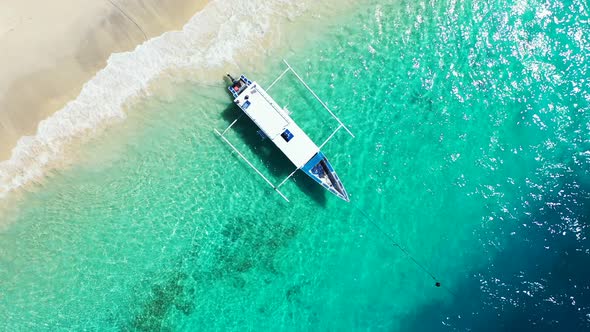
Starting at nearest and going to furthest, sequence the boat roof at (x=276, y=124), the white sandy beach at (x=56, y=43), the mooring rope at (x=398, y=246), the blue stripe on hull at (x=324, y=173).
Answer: the white sandy beach at (x=56, y=43), the boat roof at (x=276, y=124), the blue stripe on hull at (x=324, y=173), the mooring rope at (x=398, y=246)

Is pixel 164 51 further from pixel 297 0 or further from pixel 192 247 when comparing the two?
pixel 192 247

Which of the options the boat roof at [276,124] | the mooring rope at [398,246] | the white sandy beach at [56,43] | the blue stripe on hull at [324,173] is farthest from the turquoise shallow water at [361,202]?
the white sandy beach at [56,43]

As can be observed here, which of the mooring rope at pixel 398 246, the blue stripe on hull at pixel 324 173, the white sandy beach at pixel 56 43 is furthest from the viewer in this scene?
the mooring rope at pixel 398 246

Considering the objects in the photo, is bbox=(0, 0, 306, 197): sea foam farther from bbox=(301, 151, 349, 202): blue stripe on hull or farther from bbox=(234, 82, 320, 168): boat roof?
bbox=(301, 151, 349, 202): blue stripe on hull

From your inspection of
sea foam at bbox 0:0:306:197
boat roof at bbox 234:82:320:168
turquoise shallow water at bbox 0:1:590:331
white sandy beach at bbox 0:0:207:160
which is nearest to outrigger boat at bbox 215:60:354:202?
boat roof at bbox 234:82:320:168

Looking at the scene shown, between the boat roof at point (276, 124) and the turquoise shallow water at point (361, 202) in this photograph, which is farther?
the turquoise shallow water at point (361, 202)

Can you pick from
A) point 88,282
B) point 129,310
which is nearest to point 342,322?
point 129,310

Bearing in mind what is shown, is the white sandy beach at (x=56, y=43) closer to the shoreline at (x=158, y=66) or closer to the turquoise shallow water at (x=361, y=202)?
the shoreline at (x=158, y=66)
